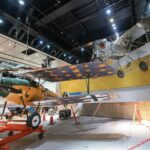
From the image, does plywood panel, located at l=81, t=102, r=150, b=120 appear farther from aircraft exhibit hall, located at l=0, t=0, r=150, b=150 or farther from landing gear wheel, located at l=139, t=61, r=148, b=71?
landing gear wheel, located at l=139, t=61, r=148, b=71

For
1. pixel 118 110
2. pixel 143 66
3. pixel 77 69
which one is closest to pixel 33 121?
pixel 77 69

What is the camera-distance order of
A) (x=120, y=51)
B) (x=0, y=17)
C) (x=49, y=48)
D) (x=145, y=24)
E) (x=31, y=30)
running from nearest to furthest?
(x=145, y=24) → (x=0, y=17) → (x=31, y=30) → (x=120, y=51) → (x=49, y=48)

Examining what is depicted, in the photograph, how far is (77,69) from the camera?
477cm

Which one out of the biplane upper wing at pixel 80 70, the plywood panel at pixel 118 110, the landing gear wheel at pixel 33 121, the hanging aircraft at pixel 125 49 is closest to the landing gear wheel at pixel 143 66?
the hanging aircraft at pixel 125 49

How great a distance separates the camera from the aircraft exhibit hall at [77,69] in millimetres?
4586

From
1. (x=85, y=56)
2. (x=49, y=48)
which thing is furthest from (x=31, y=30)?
(x=85, y=56)

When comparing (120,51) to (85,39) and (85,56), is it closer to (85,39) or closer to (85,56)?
(85,39)

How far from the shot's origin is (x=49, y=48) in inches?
380

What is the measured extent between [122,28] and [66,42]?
3.55 m

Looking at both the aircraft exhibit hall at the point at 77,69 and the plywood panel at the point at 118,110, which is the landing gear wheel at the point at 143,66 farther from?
the plywood panel at the point at 118,110

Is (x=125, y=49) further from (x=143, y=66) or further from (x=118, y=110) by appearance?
(x=118, y=110)

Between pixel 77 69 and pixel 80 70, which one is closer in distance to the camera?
pixel 77 69

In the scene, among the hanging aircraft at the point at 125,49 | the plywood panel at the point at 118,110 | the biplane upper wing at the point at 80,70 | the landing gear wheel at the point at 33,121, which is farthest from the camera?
the hanging aircraft at the point at 125,49

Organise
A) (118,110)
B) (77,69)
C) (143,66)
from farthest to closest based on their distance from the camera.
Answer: (118,110), (143,66), (77,69)
